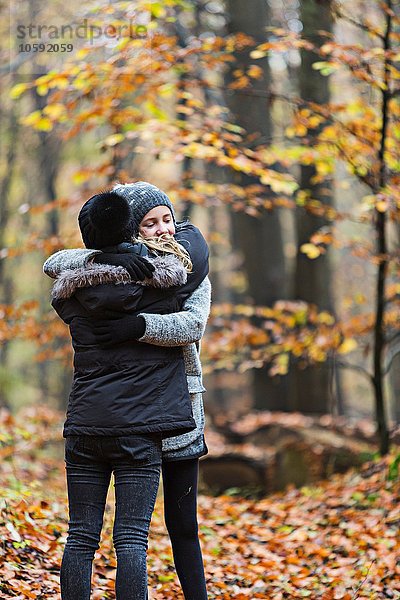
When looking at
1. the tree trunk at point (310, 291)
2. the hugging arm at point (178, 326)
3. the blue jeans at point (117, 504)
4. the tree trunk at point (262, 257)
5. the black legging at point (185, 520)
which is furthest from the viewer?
the tree trunk at point (262, 257)

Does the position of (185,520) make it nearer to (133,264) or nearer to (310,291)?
(133,264)

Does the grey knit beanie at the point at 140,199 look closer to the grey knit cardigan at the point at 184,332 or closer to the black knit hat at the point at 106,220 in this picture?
the black knit hat at the point at 106,220

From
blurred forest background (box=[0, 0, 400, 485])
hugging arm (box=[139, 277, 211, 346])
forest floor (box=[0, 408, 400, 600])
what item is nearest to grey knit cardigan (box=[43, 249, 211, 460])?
hugging arm (box=[139, 277, 211, 346])

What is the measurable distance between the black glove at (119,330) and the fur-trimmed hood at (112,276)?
170mm

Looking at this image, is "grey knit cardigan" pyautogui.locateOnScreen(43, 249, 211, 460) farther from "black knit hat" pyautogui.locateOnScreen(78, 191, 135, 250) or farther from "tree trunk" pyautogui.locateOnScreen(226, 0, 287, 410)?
"tree trunk" pyautogui.locateOnScreen(226, 0, 287, 410)

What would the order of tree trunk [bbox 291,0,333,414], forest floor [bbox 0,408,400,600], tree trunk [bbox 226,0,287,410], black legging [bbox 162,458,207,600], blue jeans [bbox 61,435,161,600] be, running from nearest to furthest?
blue jeans [bbox 61,435,161,600] → black legging [bbox 162,458,207,600] → forest floor [bbox 0,408,400,600] → tree trunk [bbox 291,0,333,414] → tree trunk [bbox 226,0,287,410]

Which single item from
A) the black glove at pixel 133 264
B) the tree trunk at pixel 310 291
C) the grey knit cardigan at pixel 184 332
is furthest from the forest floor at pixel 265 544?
the tree trunk at pixel 310 291

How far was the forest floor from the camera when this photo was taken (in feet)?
14.9

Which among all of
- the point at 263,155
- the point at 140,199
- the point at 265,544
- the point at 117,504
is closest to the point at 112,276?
the point at 140,199

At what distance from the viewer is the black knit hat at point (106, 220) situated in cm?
330

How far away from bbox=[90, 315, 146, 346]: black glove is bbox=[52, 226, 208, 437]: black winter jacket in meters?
0.03

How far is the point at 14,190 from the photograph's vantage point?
20.9 m

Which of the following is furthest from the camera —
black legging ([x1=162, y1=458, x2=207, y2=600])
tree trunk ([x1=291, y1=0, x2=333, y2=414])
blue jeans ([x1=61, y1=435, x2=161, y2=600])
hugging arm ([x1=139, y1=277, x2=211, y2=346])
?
tree trunk ([x1=291, y1=0, x2=333, y2=414])

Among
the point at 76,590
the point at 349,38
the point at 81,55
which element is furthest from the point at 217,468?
the point at 349,38
